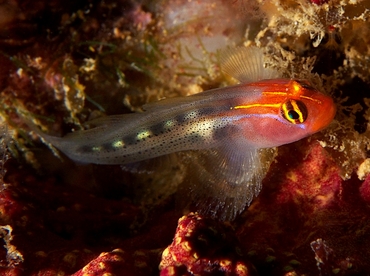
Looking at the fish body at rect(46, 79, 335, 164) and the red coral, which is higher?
the fish body at rect(46, 79, 335, 164)

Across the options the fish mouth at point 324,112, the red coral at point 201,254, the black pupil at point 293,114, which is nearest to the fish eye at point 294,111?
the black pupil at point 293,114

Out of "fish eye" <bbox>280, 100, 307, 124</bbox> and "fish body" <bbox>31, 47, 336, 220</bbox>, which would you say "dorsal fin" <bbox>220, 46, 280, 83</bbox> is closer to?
"fish body" <bbox>31, 47, 336, 220</bbox>

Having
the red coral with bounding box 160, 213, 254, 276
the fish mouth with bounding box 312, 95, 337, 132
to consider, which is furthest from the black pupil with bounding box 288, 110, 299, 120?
the red coral with bounding box 160, 213, 254, 276

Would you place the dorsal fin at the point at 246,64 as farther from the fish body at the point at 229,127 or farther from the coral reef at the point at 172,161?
the coral reef at the point at 172,161

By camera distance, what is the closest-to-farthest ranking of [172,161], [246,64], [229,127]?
[229,127]
[246,64]
[172,161]

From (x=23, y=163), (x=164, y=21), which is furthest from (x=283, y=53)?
A: (x=23, y=163)

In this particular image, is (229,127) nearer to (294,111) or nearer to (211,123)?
(211,123)

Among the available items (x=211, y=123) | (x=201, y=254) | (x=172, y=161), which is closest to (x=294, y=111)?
(x=211, y=123)
